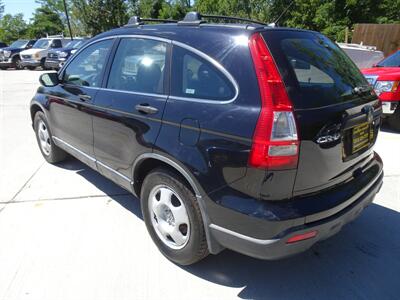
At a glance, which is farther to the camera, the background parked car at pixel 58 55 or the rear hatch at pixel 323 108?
the background parked car at pixel 58 55

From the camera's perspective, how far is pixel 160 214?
283 centimetres

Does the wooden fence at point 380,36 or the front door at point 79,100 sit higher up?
the front door at point 79,100

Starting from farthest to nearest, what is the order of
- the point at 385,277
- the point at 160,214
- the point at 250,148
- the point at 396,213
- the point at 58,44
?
the point at 58,44 < the point at 396,213 < the point at 160,214 < the point at 385,277 < the point at 250,148

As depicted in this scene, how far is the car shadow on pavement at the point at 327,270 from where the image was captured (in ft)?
8.24

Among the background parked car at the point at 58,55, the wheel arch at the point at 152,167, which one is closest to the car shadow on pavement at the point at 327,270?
the wheel arch at the point at 152,167

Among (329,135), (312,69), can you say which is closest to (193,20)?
(312,69)

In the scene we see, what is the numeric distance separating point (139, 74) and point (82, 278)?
5.62 ft

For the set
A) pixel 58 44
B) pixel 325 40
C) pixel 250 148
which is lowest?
pixel 58 44

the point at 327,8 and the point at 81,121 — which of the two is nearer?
the point at 81,121

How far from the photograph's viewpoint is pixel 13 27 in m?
57.3

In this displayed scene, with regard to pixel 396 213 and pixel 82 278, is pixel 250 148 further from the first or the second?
pixel 396 213

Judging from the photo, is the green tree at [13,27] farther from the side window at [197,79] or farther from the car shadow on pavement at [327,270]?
the car shadow on pavement at [327,270]

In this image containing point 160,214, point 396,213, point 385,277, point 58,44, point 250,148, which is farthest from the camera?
point 58,44

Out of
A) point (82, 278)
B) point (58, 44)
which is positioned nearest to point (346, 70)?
point (82, 278)
